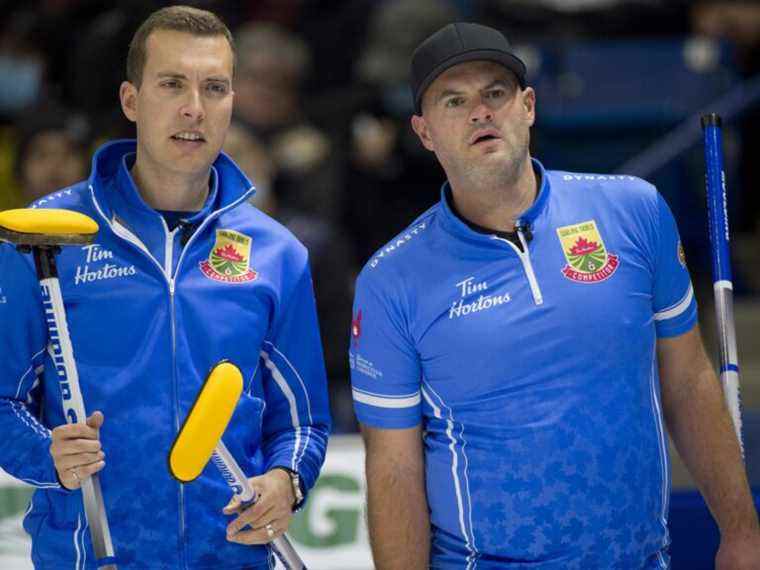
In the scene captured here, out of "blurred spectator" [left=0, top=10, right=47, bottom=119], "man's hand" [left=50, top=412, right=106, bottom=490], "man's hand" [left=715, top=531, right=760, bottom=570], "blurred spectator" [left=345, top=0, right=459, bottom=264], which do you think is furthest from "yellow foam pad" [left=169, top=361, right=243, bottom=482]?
"blurred spectator" [left=0, top=10, right=47, bottom=119]

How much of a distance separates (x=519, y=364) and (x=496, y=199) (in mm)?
421

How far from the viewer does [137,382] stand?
10.9 feet

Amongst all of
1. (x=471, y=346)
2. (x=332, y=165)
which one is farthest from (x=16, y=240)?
(x=332, y=165)

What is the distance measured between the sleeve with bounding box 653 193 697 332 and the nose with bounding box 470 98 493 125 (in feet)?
1.57

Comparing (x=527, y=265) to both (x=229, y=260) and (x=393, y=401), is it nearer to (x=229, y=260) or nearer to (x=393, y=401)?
(x=393, y=401)

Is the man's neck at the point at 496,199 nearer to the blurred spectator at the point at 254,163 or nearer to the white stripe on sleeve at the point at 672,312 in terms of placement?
the white stripe on sleeve at the point at 672,312

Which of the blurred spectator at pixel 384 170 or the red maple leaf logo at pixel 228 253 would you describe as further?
the blurred spectator at pixel 384 170

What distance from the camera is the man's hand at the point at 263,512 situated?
3.24 meters

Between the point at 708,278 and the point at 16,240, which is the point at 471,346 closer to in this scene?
the point at 16,240

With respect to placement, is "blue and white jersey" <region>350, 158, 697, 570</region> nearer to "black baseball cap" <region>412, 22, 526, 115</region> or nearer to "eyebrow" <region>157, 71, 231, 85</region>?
"black baseball cap" <region>412, 22, 526, 115</region>

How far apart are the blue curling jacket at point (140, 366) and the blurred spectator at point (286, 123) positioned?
3.33 metres

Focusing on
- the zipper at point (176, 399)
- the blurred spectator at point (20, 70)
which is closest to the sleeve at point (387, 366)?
the zipper at point (176, 399)

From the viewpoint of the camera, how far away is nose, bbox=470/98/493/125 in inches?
134

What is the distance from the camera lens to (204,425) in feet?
9.64
